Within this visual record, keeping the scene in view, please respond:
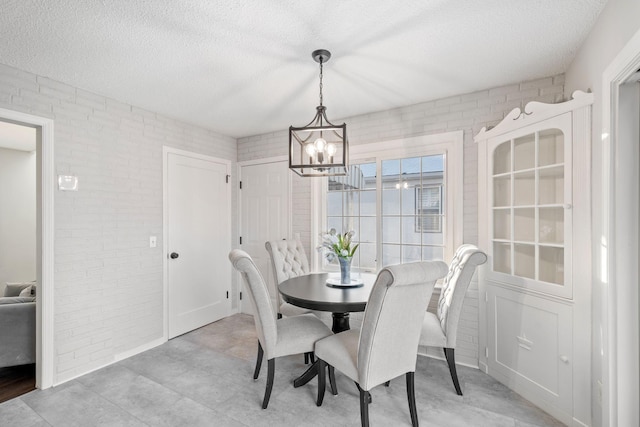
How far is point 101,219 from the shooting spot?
285 centimetres

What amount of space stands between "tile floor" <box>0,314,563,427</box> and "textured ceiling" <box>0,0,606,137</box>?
8.06 feet

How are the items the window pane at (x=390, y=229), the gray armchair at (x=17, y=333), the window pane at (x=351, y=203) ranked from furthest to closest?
the window pane at (x=351, y=203), the window pane at (x=390, y=229), the gray armchair at (x=17, y=333)

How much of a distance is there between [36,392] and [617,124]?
13.8ft

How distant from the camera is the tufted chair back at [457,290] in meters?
2.24

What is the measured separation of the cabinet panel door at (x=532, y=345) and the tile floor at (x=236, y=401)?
0.11m

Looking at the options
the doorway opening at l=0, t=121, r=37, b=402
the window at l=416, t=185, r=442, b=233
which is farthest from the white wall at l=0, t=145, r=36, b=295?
the window at l=416, t=185, r=442, b=233

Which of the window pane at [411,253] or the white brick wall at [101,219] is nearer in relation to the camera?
the white brick wall at [101,219]

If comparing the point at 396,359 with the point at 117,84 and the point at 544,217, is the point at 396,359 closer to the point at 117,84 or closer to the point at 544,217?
the point at 544,217

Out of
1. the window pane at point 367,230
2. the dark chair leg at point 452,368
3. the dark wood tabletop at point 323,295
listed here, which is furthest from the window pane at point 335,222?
the dark chair leg at point 452,368

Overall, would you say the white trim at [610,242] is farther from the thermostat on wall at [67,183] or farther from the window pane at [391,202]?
the thermostat on wall at [67,183]

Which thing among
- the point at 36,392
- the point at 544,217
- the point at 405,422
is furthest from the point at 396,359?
the point at 36,392

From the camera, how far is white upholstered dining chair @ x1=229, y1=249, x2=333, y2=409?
2123mm

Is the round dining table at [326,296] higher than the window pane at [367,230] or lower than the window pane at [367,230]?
lower

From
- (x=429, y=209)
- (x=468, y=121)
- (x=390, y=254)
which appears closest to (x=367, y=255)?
(x=390, y=254)
